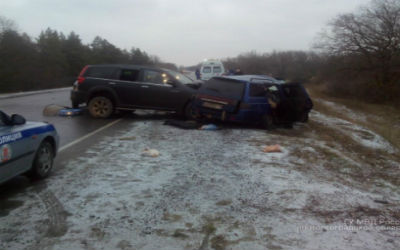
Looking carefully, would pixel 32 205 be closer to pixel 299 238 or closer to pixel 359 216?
pixel 299 238

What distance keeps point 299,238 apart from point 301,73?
2174 inches

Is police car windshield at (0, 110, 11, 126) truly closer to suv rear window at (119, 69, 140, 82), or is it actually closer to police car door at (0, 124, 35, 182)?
police car door at (0, 124, 35, 182)

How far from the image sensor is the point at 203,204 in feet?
15.9

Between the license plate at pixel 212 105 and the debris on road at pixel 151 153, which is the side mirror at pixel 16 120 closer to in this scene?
the debris on road at pixel 151 153

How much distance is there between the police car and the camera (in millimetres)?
4699

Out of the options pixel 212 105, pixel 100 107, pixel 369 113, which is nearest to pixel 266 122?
pixel 212 105

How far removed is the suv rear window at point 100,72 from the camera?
12.3 meters

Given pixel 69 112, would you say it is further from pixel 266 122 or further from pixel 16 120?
pixel 16 120

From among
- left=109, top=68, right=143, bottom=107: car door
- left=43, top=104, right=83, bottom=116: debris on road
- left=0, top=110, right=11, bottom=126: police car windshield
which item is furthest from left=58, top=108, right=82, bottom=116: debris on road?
left=0, top=110, right=11, bottom=126: police car windshield

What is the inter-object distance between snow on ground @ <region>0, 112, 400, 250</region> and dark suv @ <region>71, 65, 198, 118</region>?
427 cm

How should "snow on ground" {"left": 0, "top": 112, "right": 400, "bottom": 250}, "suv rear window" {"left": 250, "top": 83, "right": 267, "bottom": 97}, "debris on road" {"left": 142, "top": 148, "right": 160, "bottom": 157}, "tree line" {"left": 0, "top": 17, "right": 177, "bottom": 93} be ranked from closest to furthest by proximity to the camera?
"snow on ground" {"left": 0, "top": 112, "right": 400, "bottom": 250} → "debris on road" {"left": 142, "top": 148, "right": 160, "bottom": 157} → "suv rear window" {"left": 250, "top": 83, "right": 267, "bottom": 97} → "tree line" {"left": 0, "top": 17, "right": 177, "bottom": 93}

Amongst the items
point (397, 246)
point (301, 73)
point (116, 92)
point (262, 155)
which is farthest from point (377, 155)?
point (301, 73)

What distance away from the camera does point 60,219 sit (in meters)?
4.27

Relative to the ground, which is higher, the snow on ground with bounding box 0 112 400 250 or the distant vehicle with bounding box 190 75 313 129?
the distant vehicle with bounding box 190 75 313 129
